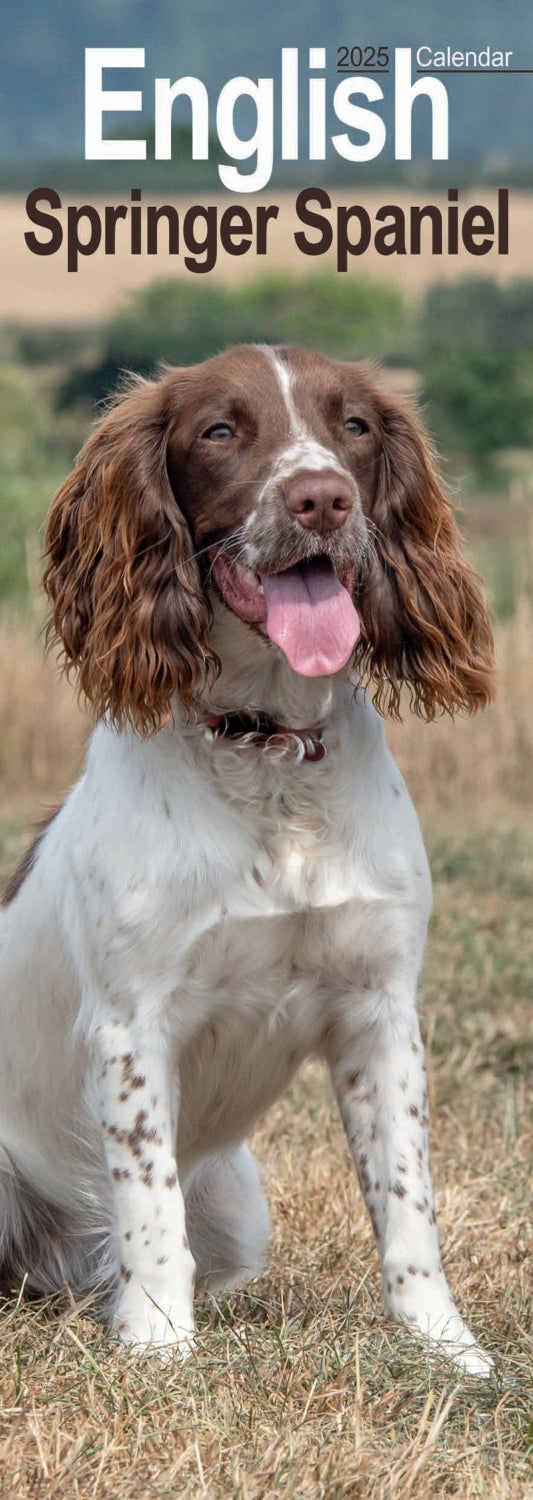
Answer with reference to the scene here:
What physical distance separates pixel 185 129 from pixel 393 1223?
860 inches

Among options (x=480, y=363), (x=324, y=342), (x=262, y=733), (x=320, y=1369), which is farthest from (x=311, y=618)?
(x=480, y=363)

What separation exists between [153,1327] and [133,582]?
133 centimetres

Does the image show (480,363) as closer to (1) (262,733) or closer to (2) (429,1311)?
(1) (262,733)

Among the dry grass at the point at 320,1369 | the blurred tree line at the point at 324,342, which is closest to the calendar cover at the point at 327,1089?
the dry grass at the point at 320,1369

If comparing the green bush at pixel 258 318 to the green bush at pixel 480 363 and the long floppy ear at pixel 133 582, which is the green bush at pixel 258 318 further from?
the long floppy ear at pixel 133 582

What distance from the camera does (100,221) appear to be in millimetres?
6383

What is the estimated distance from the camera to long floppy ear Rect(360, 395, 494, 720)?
145 inches

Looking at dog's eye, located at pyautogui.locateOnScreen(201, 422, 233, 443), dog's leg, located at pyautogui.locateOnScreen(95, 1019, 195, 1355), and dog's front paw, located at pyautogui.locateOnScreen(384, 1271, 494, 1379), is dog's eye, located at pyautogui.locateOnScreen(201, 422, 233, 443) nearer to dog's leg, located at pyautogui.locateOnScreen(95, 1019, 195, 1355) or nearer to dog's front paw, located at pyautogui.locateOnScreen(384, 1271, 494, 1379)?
dog's leg, located at pyautogui.locateOnScreen(95, 1019, 195, 1355)

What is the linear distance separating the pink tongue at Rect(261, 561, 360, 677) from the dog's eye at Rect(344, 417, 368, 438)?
1.09 ft

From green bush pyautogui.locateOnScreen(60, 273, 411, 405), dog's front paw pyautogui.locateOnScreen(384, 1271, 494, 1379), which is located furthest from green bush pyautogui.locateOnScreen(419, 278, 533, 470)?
dog's front paw pyautogui.locateOnScreen(384, 1271, 494, 1379)

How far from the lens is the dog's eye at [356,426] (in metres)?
3.58

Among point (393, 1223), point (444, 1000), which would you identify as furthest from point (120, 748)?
point (444, 1000)

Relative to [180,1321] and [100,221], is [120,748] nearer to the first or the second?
[180,1321]

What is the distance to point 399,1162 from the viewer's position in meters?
3.50
